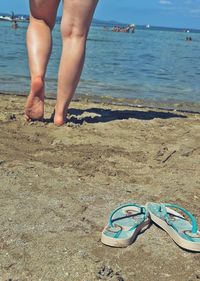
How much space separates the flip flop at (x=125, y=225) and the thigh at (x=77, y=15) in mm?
1886

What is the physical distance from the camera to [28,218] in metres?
2.08

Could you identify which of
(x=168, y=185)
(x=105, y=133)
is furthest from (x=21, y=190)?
(x=105, y=133)

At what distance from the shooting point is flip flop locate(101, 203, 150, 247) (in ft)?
6.25

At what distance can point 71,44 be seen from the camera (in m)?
3.71

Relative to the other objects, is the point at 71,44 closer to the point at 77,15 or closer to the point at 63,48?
the point at 63,48

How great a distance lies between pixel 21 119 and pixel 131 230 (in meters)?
2.17

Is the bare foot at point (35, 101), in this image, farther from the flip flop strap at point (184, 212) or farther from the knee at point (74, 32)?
the flip flop strap at point (184, 212)

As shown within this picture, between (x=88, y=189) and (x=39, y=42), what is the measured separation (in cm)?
187

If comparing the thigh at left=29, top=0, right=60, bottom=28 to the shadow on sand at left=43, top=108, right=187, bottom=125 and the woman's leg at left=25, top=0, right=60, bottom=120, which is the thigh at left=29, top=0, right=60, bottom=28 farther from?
the shadow on sand at left=43, top=108, right=187, bottom=125

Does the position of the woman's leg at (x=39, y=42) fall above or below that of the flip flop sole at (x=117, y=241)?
above

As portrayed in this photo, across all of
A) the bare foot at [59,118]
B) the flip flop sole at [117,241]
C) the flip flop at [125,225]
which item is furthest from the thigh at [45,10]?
the flip flop sole at [117,241]

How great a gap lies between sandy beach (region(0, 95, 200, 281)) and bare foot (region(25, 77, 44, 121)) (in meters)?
0.09

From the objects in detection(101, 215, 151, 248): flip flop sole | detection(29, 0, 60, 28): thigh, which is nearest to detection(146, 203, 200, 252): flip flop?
detection(101, 215, 151, 248): flip flop sole

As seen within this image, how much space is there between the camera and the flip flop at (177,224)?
1925mm
